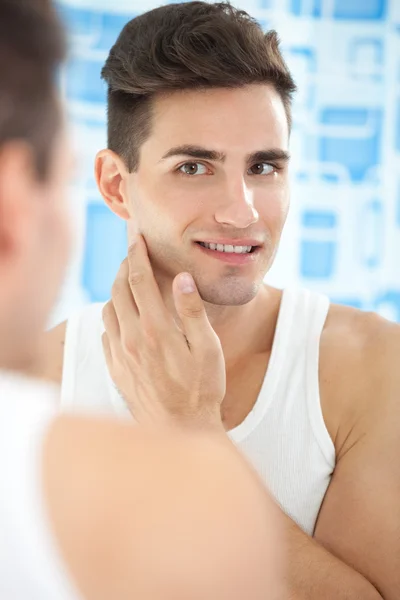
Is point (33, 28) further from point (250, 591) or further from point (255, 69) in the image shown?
point (255, 69)

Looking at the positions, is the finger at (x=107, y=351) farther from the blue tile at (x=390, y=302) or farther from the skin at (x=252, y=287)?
the blue tile at (x=390, y=302)

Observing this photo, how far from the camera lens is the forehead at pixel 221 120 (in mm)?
1403

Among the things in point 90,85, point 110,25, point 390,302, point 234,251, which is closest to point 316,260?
point 390,302

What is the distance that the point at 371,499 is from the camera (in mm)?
1232

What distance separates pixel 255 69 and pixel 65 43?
995mm

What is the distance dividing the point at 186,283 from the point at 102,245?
4.94 ft

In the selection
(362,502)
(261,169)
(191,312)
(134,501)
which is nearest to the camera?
(134,501)

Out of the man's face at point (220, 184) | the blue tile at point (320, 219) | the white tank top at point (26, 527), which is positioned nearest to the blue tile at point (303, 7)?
the blue tile at point (320, 219)

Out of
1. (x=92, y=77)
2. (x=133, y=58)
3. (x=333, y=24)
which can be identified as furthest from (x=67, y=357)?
(x=333, y=24)

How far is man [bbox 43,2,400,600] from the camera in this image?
4.49 ft

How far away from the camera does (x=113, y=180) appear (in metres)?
1.65

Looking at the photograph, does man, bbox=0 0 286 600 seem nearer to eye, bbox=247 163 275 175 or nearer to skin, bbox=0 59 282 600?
skin, bbox=0 59 282 600

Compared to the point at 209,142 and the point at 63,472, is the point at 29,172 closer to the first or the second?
the point at 63,472

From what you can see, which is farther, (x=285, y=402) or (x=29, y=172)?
(x=285, y=402)
